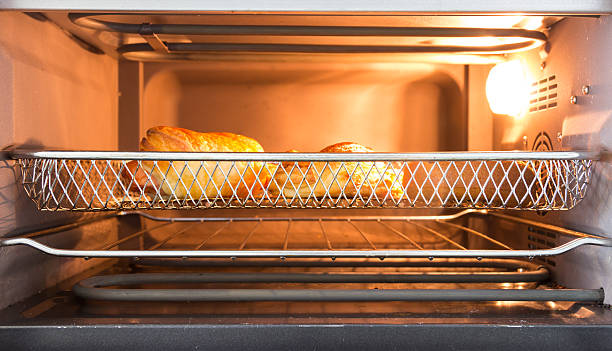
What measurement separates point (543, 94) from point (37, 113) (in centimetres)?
107

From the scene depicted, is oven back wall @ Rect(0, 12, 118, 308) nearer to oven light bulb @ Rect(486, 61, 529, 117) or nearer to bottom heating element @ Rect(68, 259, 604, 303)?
bottom heating element @ Rect(68, 259, 604, 303)

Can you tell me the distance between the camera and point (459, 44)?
47.9 inches

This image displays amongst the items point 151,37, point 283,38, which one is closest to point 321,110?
point 283,38

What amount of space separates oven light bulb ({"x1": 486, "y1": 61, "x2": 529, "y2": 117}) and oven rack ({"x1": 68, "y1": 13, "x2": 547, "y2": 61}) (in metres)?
0.10

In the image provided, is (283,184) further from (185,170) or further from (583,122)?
(583,122)

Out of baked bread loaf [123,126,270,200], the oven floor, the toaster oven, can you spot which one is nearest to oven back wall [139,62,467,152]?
the toaster oven

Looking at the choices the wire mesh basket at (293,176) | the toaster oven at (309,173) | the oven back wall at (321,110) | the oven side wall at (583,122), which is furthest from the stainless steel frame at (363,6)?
the oven back wall at (321,110)

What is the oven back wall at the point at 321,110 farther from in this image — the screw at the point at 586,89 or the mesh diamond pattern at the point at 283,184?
the screw at the point at 586,89

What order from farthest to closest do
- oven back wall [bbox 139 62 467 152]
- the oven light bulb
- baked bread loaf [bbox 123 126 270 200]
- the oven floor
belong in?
oven back wall [bbox 139 62 467 152] → the oven light bulb → baked bread loaf [bbox 123 126 270 200] → the oven floor

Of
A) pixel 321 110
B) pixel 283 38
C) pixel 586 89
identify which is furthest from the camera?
pixel 321 110

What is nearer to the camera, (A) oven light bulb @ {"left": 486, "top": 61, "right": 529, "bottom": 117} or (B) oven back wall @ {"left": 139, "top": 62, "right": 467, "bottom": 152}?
(A) oven light bulb @ {"left": 486, "top": 61, "right": 529, "bottom": 117}

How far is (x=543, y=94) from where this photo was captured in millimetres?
1125

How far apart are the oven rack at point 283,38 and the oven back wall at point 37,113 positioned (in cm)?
10

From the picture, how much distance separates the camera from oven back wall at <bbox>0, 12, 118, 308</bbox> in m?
0.86
